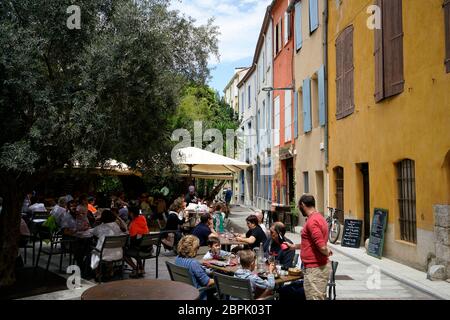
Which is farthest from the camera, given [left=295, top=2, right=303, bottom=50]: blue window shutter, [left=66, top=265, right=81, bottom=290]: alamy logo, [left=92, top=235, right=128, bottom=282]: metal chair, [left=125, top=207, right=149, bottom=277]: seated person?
[left=295, top=2, right=303, bottom=50]: blue window shutter

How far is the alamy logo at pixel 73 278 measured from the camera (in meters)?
7.50

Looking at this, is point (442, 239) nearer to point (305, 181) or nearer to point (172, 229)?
point (172, 229)

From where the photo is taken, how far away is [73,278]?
26.4ft

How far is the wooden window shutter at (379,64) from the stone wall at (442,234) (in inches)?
130

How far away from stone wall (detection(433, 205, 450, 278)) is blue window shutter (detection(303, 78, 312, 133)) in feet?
27.6

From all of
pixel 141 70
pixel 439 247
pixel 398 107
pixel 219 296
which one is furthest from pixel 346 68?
pixel 219 296

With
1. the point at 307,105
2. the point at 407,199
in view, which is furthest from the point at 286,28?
the point at 407,199

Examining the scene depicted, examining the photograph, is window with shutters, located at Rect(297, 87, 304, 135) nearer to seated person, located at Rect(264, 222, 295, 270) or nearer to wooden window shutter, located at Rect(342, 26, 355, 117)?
wooden window shutter, located at Rect(342, 26, 355, 117)

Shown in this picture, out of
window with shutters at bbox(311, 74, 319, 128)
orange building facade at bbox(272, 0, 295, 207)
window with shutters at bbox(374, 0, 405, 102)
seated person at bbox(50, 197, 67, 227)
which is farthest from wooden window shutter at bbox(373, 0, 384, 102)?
orange building facade at bbox(272, 0, 295, 207)

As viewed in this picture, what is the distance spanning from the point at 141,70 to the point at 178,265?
305 cm

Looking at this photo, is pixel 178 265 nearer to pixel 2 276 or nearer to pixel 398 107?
pixel 2 276

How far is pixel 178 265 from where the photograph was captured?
5.45 m

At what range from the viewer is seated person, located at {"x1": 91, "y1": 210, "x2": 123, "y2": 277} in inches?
298

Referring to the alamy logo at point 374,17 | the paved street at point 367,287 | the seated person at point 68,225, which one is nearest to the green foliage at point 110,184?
the seated person at point 68,225
